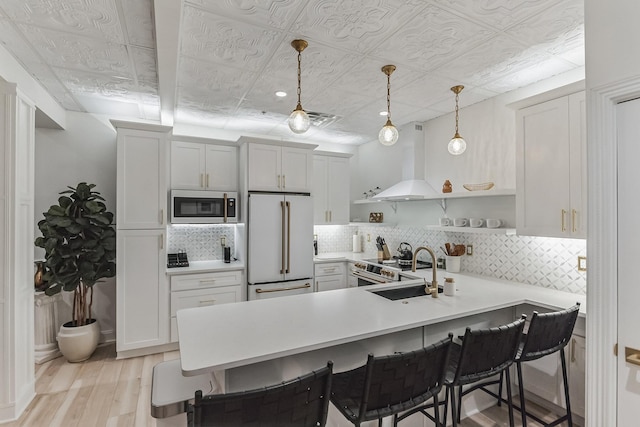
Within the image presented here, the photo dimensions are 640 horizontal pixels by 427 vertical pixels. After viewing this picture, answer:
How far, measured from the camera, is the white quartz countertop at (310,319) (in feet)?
4.75

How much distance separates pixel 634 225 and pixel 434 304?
3.85 feet

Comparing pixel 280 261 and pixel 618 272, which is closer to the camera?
pixel 618 272

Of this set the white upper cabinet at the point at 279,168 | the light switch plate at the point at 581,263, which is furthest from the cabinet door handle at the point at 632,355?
the white upper cabinet at the point at 279,168

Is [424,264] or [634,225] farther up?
[634,225]

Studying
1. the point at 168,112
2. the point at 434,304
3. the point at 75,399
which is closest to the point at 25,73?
the point at 168,112

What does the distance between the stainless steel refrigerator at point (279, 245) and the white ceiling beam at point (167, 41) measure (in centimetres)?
145

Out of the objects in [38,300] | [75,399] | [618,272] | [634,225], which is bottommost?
[75,399]

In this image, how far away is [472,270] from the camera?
350 centimetres

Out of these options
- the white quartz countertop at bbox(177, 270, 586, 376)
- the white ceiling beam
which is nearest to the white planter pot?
the white quartz countertop at bbox(177, 270, 586, 376)

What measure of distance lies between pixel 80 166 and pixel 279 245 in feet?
8.19

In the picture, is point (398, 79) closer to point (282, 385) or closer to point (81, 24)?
point (81, 24)

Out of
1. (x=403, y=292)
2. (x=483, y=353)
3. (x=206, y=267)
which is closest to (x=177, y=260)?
(x=206, y=267)

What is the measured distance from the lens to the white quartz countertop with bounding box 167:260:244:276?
354 centimetres

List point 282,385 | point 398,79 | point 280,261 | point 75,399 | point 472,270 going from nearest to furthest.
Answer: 1. point 282,385
2. point 75,399
3. point 398,79
4. point 472,270
5. point 280,261
